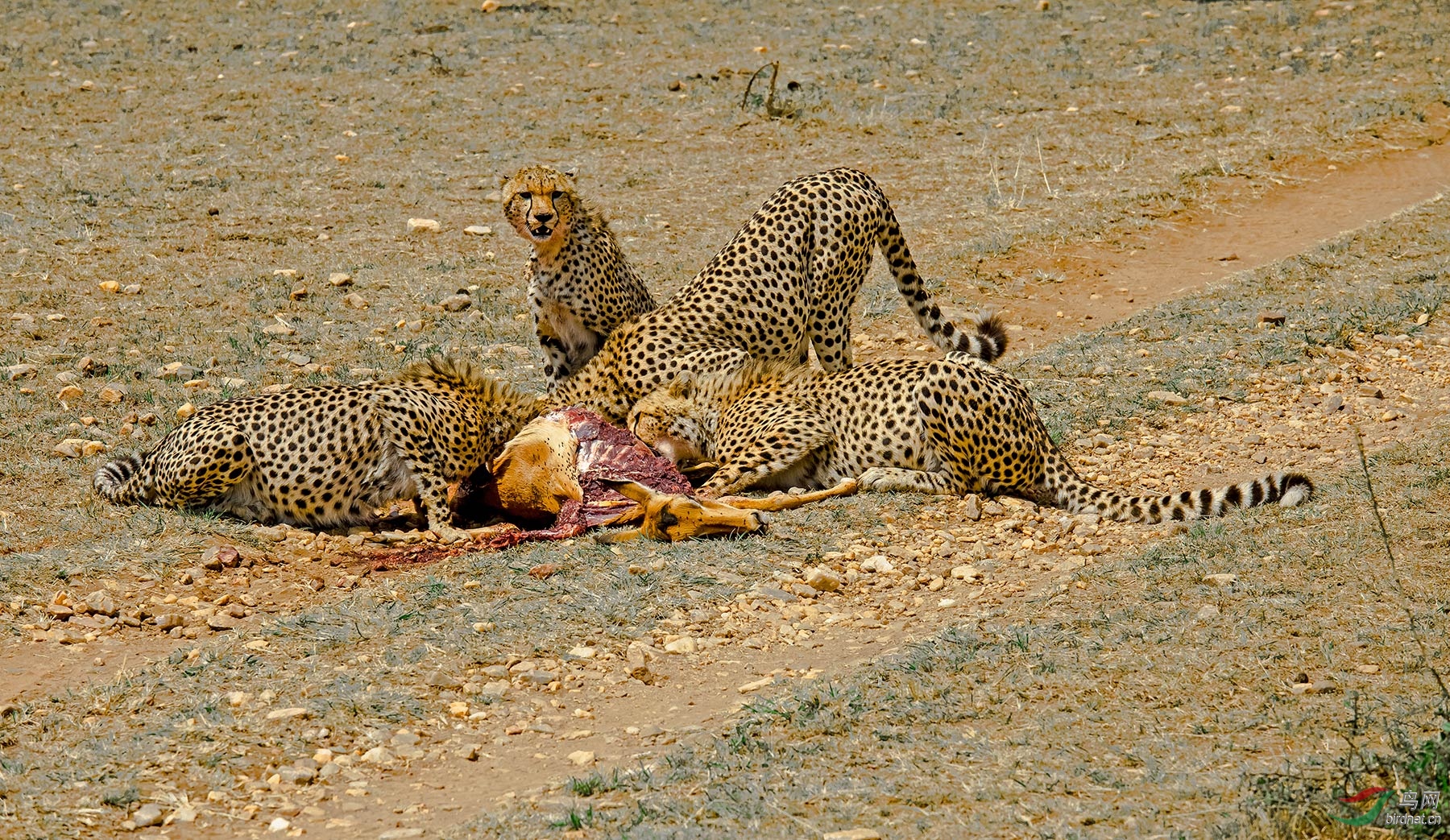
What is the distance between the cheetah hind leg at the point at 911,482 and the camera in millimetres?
6777

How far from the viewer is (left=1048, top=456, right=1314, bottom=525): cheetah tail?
6.18 metres

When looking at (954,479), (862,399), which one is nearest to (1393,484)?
(954,479)

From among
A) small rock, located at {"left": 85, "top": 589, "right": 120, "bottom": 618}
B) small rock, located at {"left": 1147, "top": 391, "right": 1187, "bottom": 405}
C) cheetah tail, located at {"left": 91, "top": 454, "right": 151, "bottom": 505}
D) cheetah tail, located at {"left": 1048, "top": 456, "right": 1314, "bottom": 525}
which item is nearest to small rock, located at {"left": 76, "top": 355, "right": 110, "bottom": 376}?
cheetah tail, located at {"left": 91, "top": 454, "right": 151, "bottom": 505}

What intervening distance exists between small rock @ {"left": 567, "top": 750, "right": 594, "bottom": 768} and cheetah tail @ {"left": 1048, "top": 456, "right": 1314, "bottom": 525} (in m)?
2.70

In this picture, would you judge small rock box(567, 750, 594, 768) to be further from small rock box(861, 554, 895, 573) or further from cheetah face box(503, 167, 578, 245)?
cheetah face box(503, 167, 578, 245)

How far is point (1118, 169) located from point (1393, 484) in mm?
6340

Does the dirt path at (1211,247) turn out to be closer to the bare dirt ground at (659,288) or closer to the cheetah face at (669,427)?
the bare dirt ground at (659,288)

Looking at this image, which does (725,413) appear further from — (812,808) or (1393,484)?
(812,808)

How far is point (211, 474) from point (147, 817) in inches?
98.8

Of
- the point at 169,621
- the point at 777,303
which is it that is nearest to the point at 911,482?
the point at 777,303

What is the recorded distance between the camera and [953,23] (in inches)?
647

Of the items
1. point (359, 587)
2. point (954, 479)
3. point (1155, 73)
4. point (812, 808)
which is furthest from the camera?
point (1155, 73)

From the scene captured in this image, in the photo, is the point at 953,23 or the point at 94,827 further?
the point at 953,23

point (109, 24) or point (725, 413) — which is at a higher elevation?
point (109, 24)
